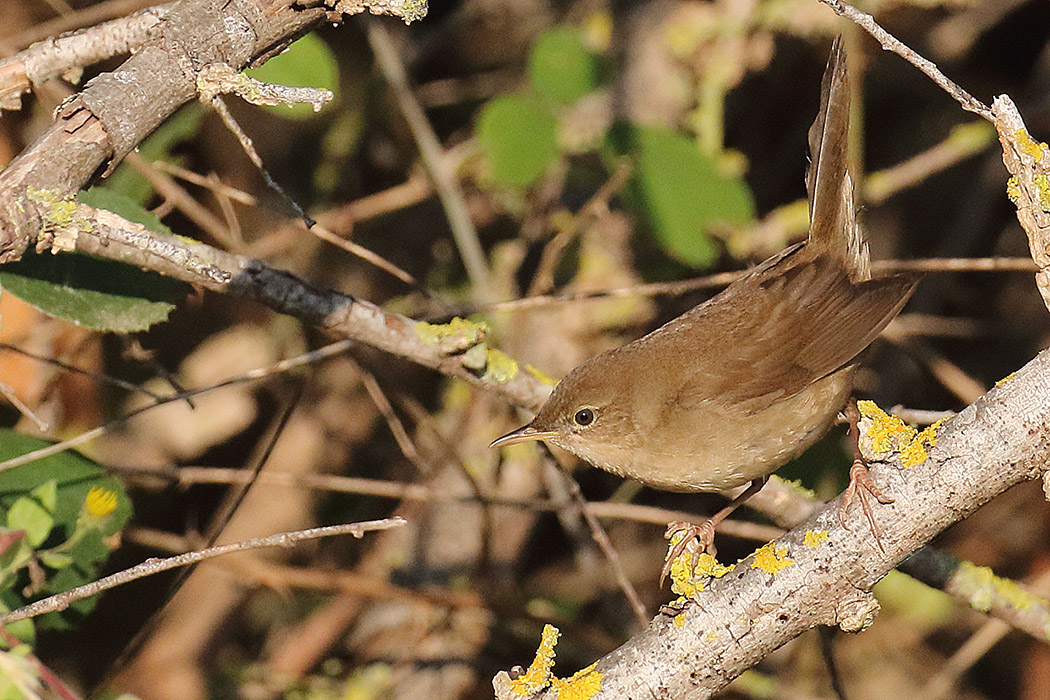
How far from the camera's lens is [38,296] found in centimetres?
221

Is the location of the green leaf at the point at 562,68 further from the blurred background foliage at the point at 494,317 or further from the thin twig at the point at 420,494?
the thin twig at the point at 420,494

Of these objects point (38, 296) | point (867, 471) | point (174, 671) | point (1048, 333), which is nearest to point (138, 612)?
point (174, 671)

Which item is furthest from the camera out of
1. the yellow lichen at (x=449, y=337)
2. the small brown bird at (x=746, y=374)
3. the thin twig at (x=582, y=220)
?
the thin twig at (x=582, y=220)

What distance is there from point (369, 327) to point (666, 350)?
3.05ft

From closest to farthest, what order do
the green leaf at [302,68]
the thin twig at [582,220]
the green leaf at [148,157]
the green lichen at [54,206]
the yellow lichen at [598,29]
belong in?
the green lichen at [54,206] → the green leaf at [302,68] → the green leaf at [148,157] → the thin twig at [582,220] → the yellow lichen at [598,29]

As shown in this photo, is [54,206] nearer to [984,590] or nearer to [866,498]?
[866,498]

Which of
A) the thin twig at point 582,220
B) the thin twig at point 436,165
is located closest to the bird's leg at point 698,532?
the thin twig at point 582,220

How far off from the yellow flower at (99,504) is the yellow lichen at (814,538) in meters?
1.55

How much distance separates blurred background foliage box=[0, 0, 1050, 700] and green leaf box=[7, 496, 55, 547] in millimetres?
930

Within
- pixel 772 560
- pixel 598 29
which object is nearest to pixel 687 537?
pixel 772 560

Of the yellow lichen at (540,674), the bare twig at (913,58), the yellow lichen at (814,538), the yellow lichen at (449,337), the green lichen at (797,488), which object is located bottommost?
the yellow lichen at (540,674)

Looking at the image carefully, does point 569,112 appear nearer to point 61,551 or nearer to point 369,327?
point 369,327

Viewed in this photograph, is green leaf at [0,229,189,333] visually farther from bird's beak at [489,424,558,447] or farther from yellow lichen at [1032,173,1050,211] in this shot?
yellow lichen at [1032,173,1050,211]

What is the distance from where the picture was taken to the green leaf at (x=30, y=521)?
2062mm
